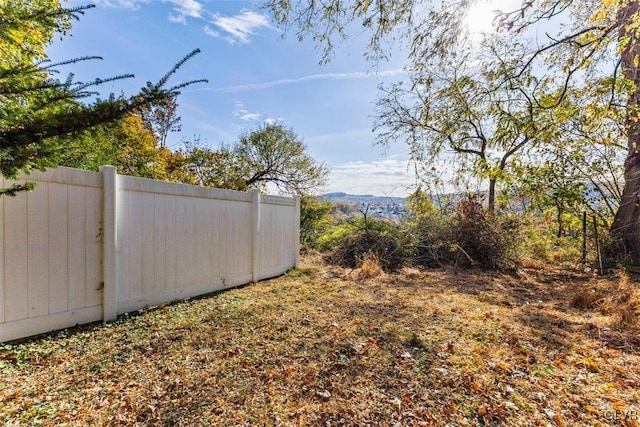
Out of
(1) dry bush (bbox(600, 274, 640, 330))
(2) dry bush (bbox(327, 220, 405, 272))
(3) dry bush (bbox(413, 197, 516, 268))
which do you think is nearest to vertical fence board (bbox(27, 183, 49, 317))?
(2) dry bush (bbox(327, 220, 405, 272))

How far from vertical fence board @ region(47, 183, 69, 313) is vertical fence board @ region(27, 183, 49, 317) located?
34 millimetres

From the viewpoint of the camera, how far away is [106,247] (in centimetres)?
291

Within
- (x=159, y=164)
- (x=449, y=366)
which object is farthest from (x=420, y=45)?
(x=159, y=164)

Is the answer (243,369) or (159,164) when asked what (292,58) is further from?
(243,369)

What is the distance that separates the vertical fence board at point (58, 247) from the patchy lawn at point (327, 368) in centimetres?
34

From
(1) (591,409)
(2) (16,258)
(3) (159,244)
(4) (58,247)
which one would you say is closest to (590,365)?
(1) (591,409)

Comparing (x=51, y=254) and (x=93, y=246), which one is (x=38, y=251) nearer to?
(x=51, y=254)

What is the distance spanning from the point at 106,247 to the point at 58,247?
37cm

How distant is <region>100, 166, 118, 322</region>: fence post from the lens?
2.92 metres

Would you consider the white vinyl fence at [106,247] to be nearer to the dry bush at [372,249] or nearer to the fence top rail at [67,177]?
the fence top rail at [67,177]

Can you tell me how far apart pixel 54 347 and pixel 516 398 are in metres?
3.52

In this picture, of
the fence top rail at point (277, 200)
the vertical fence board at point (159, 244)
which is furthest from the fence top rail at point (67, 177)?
the fence top rail at point (277, 200)

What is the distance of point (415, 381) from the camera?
6.92 ft

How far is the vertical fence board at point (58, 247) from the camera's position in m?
2.59
